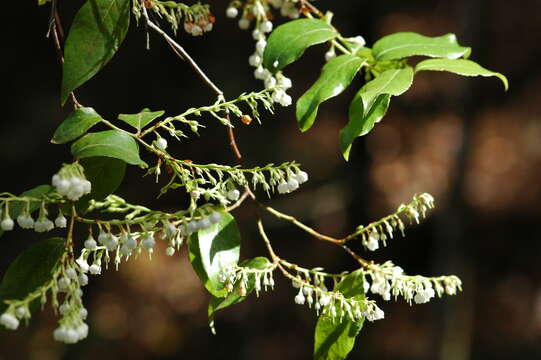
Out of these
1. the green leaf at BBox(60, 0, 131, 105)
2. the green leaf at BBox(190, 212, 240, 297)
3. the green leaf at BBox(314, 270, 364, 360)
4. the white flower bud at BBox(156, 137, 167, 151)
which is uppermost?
the green leaf at BBox(60, 0, 131, 105)

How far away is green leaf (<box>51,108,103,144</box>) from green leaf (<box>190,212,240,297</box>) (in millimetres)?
304

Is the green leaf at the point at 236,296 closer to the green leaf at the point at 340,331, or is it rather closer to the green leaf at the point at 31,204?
the green leaf at the point at 340,331

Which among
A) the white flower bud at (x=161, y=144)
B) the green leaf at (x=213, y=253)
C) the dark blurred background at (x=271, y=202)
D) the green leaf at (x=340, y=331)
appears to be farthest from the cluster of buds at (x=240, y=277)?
the dark blurred background at (x=271, y=202)

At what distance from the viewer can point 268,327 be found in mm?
5793

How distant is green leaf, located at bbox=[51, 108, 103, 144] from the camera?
120 cm

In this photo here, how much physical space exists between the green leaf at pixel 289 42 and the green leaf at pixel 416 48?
0.45ft

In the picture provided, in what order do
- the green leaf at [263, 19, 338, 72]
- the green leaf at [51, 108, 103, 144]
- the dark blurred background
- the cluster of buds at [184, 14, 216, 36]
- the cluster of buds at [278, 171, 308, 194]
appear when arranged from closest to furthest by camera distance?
the green leaf at [51, 108, 103, 144] < the cluster of buds at [278, 171, 308, 194] < the green leaf at [263, 19, 338, 72] < the cluster of buds at [184, 14, 216, 36] < the dark blurred background

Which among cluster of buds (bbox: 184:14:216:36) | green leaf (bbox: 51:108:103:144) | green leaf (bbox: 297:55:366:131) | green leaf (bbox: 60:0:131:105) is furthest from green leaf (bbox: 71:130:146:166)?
cluster of buds (bbox: 184:14:216:36)

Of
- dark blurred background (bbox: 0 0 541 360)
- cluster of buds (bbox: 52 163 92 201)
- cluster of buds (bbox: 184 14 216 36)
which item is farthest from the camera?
dark blurred background (bbox: 0 0 541 360)

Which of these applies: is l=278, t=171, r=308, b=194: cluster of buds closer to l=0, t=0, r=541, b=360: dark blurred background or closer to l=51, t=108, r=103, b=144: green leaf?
l=51, t=108, r=103, b=144: green leaf

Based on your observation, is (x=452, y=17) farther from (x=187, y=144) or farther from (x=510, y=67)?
(x=187, y=144)

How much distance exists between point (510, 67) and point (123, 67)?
12.1 ft

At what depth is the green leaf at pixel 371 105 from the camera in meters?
1.31

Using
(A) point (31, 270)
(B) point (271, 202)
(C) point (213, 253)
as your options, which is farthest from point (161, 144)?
(B) point (271, 202)
